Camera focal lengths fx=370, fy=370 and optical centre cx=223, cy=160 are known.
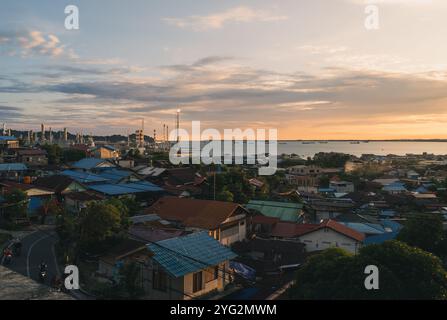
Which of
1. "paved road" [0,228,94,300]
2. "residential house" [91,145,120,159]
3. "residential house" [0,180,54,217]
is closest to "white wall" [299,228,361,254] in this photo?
"paved road" [0,228,94,300]

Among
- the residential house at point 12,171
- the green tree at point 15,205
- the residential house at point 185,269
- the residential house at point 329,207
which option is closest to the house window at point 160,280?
the residential house at point 185,269

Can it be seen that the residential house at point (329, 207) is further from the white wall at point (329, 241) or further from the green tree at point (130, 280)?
the green tree at point (130, 280)

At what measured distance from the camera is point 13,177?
35562 mm

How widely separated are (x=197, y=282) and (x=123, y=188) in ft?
60.4

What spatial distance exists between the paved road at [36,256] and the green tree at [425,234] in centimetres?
1614

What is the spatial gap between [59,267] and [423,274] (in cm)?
1355

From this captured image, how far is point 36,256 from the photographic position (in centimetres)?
1691

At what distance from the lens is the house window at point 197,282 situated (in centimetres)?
1301

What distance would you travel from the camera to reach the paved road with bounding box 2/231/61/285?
48.2 feet

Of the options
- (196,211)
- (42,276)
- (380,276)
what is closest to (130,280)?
(42,276)

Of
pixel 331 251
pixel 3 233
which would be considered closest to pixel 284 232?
pixel 331 251

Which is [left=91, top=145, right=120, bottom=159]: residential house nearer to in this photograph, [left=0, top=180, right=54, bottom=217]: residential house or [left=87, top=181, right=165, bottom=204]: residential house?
[left=87, top=181, right=165, bottom=204]: residential house

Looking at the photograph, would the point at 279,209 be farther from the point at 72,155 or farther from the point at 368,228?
the point at 72,155
